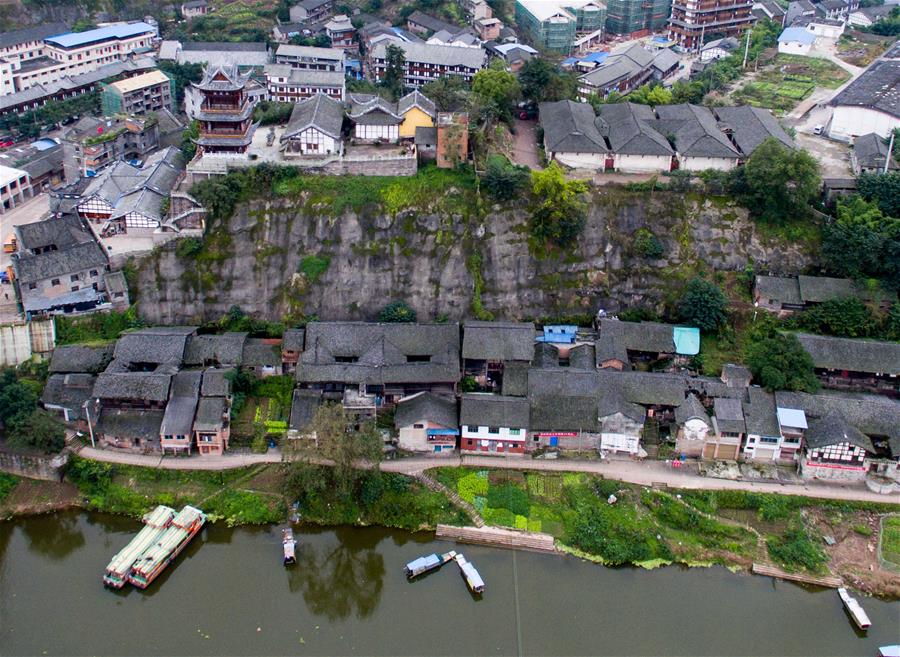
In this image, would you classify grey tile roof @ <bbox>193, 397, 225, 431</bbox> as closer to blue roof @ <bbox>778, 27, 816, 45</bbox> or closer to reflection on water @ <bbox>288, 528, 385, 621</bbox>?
reflection on water @ <bbox>288, 528, 385, 621</bbox>

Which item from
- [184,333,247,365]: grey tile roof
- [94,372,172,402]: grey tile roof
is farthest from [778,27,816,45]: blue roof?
[94,372,172,402]: grey tile roof

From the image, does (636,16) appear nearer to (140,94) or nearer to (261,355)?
(140,94)

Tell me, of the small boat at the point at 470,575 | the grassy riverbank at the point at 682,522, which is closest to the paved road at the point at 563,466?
the grassy riverbank at the point at 682,522

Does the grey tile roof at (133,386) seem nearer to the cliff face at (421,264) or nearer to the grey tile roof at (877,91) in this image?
the cliff face at (421,264)

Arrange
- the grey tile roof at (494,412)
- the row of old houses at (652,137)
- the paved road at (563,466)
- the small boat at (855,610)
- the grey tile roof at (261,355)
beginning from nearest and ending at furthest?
1. the small boat at (855,610)
2. the paved road at (563,466)
3. the grey tile roof at (494,412)
4. the grey tile roof at (261,355)
5. the row of old houses at (652,137)

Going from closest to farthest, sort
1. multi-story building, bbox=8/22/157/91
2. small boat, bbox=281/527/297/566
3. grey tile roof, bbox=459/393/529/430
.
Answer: small boat, bbox=281/527/297/566 → grey tile roof, bbox=459/393/529/430 → multi-story building, bbox=8/22/157/91

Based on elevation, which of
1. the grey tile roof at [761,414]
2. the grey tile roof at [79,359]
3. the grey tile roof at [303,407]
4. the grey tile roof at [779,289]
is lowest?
the grey tile roof at [303,407]

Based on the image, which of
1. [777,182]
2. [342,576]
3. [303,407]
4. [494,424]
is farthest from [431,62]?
[342,576]
